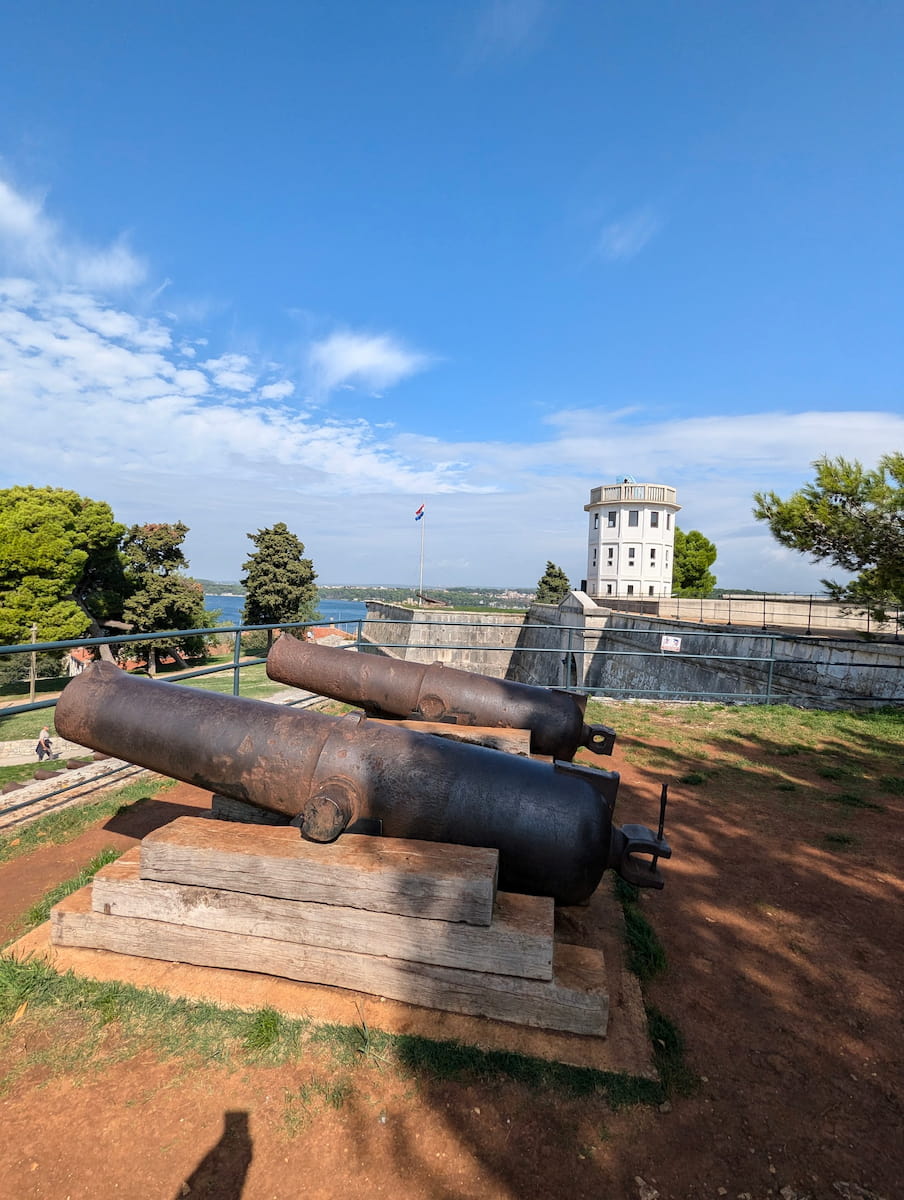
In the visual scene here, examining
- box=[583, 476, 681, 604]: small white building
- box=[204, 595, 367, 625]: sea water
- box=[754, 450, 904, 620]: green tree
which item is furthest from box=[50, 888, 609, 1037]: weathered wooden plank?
box=[583, 476, 681, 604]: small white building

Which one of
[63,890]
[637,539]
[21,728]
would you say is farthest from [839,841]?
[637,539]

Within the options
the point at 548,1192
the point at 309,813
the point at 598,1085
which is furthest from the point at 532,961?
the point at 309,813

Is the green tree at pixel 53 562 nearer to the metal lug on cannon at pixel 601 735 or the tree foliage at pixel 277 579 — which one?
the tree foliage at pixel 277 579

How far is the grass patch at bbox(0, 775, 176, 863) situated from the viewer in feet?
11.4

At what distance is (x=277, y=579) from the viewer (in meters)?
Result: 33.6

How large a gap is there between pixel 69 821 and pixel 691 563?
52.0 m

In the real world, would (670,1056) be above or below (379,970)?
below

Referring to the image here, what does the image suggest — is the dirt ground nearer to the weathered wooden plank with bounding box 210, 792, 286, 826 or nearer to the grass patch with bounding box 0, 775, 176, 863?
the weathered wooden plank with bounding box 210, 792, 286, 826

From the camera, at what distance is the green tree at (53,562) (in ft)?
80.5

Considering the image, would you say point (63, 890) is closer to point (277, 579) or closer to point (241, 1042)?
point (241, 1042)

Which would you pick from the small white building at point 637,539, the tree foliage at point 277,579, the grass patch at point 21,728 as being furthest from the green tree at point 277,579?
the small white building at point 637,539

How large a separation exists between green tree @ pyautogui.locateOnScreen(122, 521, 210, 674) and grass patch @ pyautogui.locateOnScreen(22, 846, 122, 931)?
86.9 ft

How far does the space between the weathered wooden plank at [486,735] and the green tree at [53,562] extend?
82.0 ft

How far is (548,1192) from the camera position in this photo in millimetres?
1554
